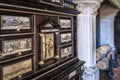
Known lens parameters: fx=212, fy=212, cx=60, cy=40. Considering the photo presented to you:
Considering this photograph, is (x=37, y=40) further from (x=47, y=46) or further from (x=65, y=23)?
(x=65, y=23)

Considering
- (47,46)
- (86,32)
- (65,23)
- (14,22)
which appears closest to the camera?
(14,22)

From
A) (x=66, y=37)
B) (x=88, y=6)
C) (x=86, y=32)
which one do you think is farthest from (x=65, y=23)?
(x=88, y=6)

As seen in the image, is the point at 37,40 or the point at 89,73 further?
the point at 89,73

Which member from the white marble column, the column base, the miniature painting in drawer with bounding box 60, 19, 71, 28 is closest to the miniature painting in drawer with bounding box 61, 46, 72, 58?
the miniature painting in drawer with bounding box 60, 19, 71, 28

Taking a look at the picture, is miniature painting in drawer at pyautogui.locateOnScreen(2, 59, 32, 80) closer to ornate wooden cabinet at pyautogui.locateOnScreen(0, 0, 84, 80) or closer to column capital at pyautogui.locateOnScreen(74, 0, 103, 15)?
ornate wooden cabinet at pyautogui.locateOnScreen(0, 0, 84, 80)

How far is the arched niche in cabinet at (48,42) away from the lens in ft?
6.61

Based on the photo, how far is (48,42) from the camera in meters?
2.17

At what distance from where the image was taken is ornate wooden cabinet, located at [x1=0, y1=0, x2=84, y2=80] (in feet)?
5.14

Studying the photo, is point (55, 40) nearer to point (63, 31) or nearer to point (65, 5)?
point (63, 31)

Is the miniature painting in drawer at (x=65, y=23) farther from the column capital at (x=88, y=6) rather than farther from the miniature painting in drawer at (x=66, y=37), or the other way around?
the column capital at (x=88, y=6)

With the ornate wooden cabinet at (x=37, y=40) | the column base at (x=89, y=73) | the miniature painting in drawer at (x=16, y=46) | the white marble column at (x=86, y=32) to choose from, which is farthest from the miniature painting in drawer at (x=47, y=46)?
the column base at (x=89, y=73)

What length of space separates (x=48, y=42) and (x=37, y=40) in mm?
226

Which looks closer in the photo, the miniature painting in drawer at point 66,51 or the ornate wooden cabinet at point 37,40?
the ornate wooden cabinet at point 37,40

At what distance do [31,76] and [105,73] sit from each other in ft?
11.3
